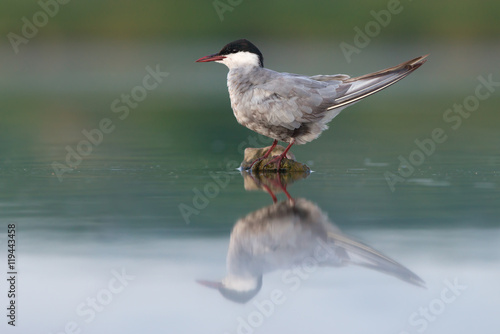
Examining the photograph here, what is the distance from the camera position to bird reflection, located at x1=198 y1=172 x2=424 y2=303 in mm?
4465

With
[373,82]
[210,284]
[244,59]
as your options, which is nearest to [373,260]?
[210,284]

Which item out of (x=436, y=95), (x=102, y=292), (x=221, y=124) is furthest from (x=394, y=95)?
(x=102, y=292)

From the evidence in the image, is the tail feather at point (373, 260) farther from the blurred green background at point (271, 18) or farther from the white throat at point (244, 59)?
the blurred green background at point (271, 18)

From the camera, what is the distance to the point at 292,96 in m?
7.71

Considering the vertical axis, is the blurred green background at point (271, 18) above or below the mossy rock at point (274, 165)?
above

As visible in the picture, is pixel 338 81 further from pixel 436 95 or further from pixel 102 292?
pixel 436 95

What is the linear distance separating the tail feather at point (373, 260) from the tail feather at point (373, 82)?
2611 mm

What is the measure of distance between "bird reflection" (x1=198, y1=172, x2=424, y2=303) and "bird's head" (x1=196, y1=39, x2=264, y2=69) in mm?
2228

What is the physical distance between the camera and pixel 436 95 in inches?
652

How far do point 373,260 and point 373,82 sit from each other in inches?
124

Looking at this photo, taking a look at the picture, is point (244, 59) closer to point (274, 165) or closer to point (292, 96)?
point (292, 96)

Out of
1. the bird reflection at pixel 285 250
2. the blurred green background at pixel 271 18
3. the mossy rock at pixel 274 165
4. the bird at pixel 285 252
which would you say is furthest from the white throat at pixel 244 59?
the blurred green background at pixel 271 18

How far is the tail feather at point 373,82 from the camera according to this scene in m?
7.46

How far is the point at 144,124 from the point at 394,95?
6.78 metres
